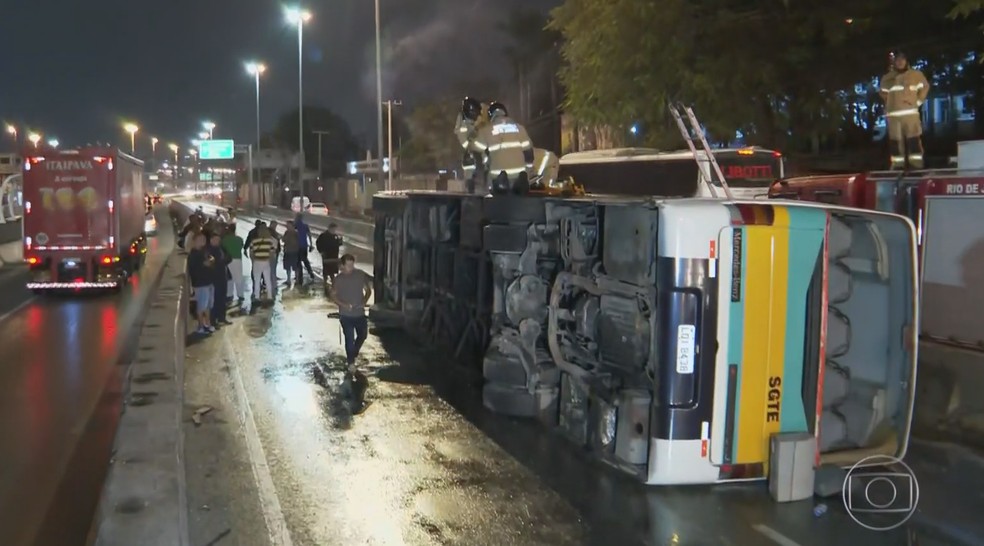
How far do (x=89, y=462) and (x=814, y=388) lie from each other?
6048 millimetres

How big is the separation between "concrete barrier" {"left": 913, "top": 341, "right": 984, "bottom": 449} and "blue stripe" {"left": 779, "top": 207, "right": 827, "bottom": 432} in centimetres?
252

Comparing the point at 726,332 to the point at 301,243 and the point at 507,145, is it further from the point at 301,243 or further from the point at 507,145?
the point at 301,243

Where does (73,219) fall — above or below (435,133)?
below

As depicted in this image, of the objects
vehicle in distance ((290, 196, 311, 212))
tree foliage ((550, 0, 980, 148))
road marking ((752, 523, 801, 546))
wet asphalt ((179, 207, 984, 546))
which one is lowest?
road marking ((752, 523, 801, 546))

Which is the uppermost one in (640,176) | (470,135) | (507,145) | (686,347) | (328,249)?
(470,135)

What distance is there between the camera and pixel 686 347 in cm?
725

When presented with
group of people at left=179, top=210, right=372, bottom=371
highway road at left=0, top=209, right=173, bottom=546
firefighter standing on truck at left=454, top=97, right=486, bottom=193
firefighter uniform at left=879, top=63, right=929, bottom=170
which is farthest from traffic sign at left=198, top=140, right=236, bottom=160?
firefighter uniform at left=879, top=63, right=929, bottom=170

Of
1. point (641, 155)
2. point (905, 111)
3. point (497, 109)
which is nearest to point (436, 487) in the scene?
point (497, 109)

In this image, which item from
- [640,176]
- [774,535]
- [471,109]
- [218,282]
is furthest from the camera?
[640,176]

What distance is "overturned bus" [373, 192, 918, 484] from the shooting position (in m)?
7.24

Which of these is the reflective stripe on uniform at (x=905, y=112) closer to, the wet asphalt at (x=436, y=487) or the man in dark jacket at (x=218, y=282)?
the wet asphalt at (x=436, y=487)

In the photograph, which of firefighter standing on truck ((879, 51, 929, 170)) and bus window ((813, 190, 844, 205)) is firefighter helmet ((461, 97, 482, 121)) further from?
firefighter standing on truck ((879, 51, 929, 170))

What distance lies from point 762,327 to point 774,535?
59.4 inches

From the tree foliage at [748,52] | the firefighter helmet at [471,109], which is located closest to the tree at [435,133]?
the tree foliage at [748,52]
